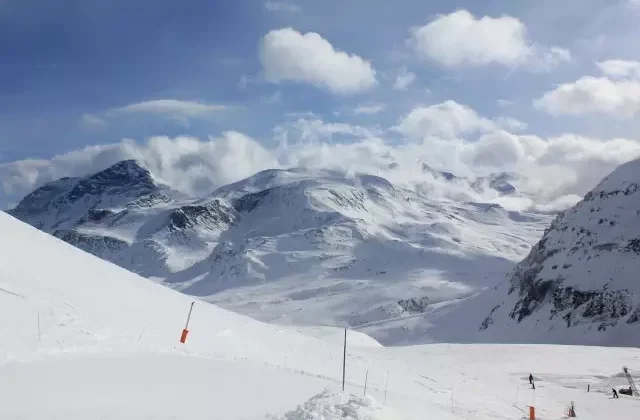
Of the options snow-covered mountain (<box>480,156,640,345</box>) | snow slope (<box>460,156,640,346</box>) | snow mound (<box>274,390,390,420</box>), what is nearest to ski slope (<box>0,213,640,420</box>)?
snow mound (<box>274,390,390,420</box>)

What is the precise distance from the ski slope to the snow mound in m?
0.03

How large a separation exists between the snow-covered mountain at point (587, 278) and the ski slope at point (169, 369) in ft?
281

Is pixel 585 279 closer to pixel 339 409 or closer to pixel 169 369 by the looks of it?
pixel 169 369

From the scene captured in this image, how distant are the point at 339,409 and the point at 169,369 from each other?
22.7ft

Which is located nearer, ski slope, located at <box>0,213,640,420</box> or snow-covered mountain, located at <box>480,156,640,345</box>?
ski slope, located at <box>0,213,640,420</box>

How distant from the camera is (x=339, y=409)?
14.4 m

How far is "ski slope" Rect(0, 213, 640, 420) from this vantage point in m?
14.8

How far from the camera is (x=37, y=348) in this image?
17.2 metres

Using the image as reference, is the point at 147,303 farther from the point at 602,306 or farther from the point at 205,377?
the point at 602,306

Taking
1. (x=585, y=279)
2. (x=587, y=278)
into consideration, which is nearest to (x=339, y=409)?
(x=585, y=279)

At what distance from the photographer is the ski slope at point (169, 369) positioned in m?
14.8

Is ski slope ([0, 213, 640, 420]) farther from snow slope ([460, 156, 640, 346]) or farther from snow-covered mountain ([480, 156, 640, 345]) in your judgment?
snow-covered mountain ([480, 156, 640, 345])

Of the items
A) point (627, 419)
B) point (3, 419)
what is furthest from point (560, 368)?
point (3, 419)

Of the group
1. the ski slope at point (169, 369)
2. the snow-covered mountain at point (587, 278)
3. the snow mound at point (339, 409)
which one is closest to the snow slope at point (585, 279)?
the snow-covered mountain at point (587, 278)
